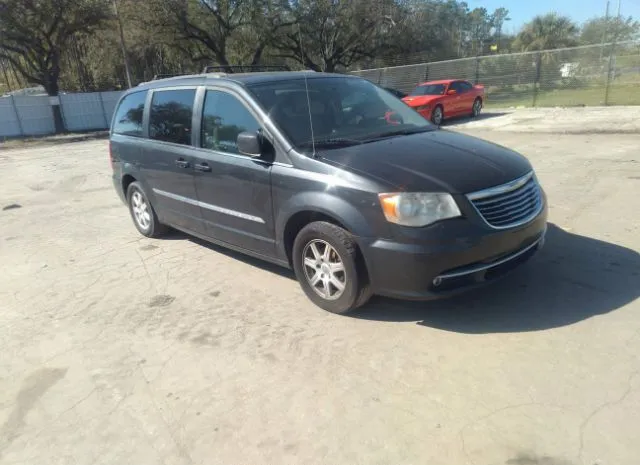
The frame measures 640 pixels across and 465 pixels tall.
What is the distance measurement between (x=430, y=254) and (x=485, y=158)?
3.50 feet

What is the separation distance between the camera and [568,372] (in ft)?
9.70

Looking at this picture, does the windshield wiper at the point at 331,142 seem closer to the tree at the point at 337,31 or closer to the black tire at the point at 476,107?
the black tire at the point at 476,107

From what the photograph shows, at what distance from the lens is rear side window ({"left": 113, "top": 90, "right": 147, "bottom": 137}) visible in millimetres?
5789

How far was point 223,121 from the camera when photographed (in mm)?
4504

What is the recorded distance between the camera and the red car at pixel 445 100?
56.8ft

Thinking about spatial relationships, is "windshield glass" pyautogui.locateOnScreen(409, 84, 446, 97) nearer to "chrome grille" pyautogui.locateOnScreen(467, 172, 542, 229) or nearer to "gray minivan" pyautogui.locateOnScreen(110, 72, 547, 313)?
"gray minivan" pyautogui.locateOnScreen(110, 72, 547, 313)

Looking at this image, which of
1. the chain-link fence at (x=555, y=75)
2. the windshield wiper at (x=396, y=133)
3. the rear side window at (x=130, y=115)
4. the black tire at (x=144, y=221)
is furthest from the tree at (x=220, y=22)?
the windshield wiper at (x=396, y=133)

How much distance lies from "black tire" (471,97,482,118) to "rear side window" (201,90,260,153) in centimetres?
1631

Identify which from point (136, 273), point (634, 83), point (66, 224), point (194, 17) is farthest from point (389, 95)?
point (194, 17)

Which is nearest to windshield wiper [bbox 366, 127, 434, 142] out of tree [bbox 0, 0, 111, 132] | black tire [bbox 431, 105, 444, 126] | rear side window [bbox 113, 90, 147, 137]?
rear side window [bbox 113, 90, 147, 137]

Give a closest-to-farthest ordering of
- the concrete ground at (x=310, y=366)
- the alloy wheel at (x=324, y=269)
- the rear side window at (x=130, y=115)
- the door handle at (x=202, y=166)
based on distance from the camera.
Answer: the concrete ground at (x=310, y=366)
the alloy wheel at (x=324, y=269)
the door handle at (x=202, y=166)
the rear side window at (x=130, y=115)

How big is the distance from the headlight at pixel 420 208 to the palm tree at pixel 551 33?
165 feet

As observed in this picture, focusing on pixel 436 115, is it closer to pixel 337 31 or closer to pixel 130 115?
pixel 130 115

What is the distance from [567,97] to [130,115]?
20.7 m
